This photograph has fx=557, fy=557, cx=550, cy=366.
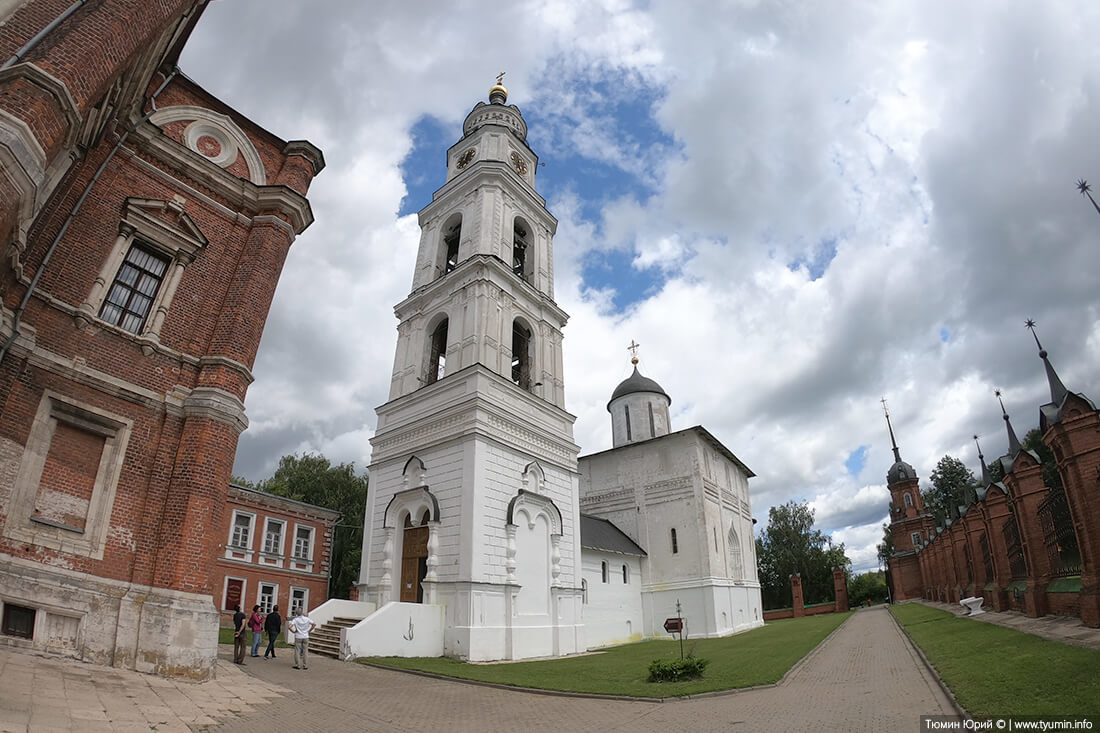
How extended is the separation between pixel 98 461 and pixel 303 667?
662cm

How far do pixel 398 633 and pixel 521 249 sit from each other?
1783cm

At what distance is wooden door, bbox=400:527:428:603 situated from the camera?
18.7 metres

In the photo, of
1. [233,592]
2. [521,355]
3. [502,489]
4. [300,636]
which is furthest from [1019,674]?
[233,592]

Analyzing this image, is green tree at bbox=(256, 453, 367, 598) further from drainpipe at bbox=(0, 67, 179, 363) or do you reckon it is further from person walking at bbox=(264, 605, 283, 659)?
drainpipe at bbox=(0, 67, 179, 363)

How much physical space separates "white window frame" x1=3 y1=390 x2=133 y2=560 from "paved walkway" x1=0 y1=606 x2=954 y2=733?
1663 millimetres

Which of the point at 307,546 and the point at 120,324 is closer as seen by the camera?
the point at 120,324

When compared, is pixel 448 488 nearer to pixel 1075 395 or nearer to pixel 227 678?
pixel 227 678

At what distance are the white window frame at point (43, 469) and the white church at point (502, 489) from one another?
7.67m

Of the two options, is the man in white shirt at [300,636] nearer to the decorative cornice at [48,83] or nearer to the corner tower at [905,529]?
the decorative cornice at [48,83]

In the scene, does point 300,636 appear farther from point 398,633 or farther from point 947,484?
point 947,484

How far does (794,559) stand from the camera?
184ft

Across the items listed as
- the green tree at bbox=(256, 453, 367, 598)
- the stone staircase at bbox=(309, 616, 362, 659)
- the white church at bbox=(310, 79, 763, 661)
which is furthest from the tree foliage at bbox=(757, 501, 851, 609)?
the stone staircase at bbox=(309, 616, 362, 659)

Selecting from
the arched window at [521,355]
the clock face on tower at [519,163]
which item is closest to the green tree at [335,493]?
the arched window at [521,355]

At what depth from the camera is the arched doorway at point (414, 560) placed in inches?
738
